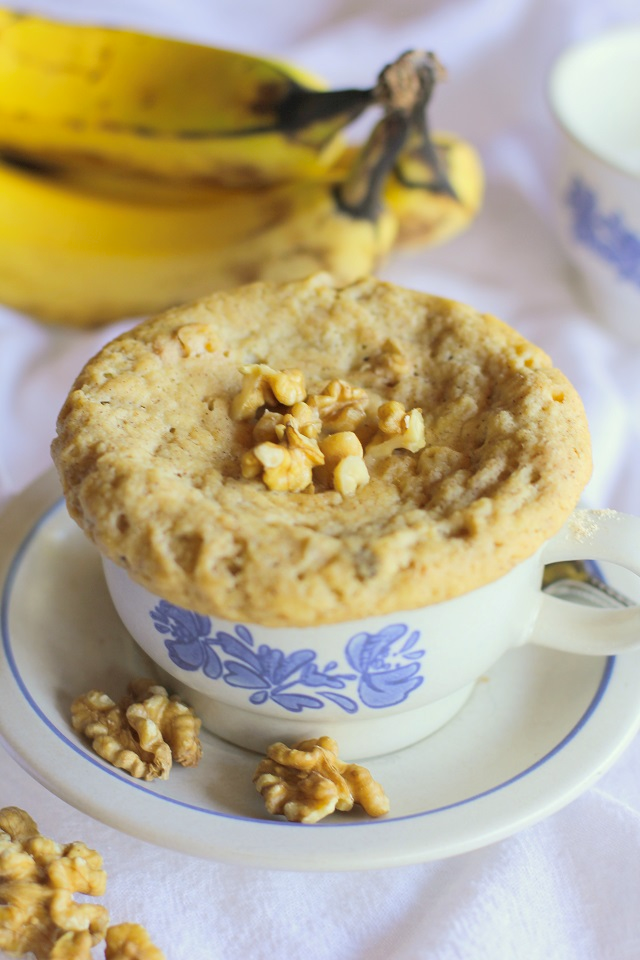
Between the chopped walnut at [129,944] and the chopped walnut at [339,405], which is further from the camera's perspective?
the chopped walnut at [339,405]

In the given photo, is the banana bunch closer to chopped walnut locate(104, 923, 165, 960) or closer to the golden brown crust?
the golden brown crust

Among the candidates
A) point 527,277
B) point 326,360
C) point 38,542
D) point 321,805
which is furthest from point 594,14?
point 321,805

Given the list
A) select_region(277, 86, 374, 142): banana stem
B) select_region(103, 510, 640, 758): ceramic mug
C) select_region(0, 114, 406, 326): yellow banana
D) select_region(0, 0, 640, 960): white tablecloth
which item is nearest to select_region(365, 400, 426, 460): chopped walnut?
select_region(103, 510, 640, 758): ceramic mug

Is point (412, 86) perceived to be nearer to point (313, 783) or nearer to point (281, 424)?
point (281, 424)

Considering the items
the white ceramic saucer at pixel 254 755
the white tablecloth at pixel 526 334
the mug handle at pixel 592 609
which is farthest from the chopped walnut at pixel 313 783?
the mug handle at pixel 592 609

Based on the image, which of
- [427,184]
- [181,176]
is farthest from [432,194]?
[181,176]

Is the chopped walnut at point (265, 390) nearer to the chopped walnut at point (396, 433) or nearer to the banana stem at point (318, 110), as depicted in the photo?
the chopped walnut at point (396, 433)

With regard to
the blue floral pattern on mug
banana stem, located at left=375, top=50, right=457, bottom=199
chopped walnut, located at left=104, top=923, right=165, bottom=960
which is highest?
banana stem, located at left=375, top=50, right=457, bottom=199
